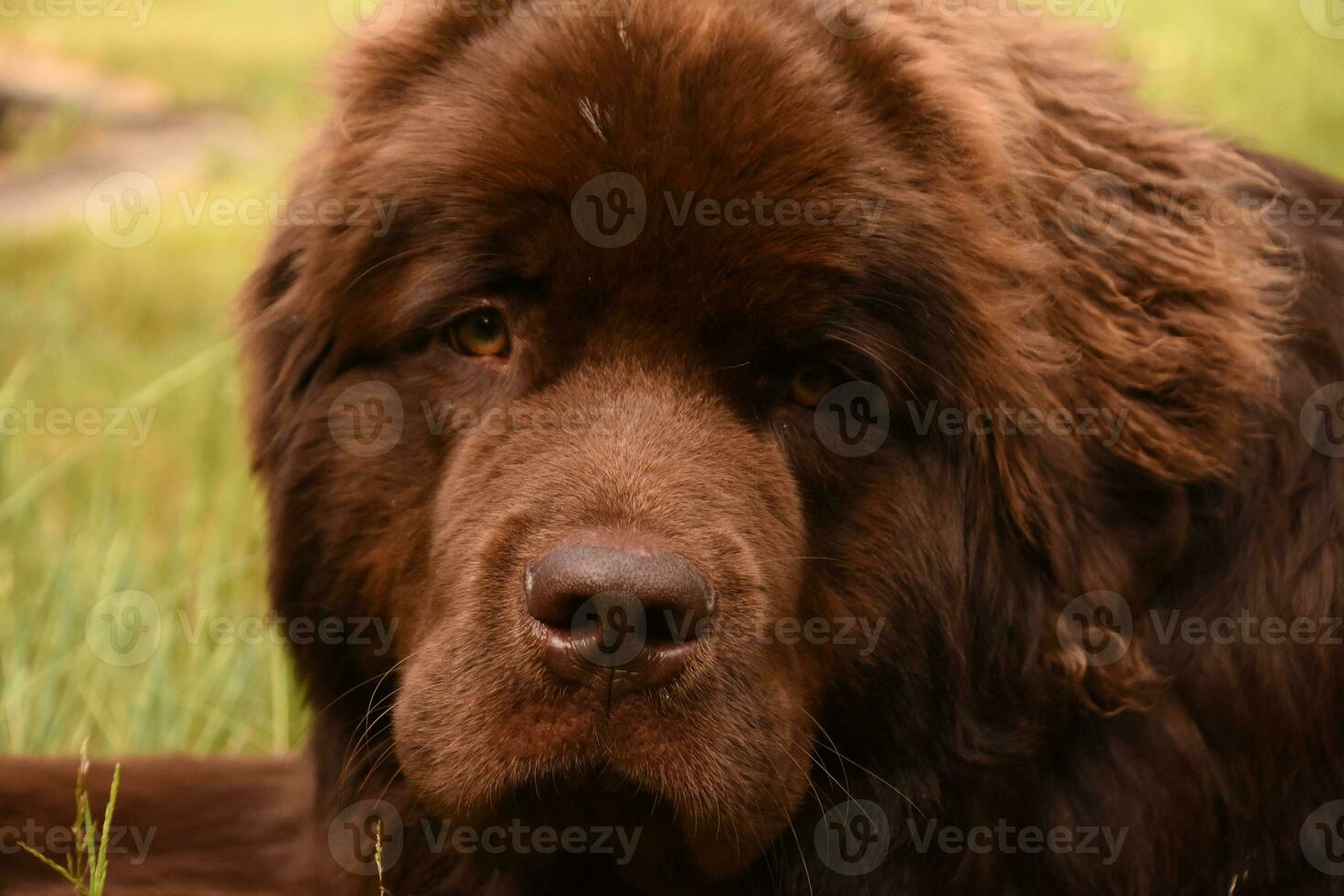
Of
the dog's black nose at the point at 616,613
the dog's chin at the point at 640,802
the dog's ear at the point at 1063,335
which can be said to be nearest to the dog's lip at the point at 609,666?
the dog's black nose at the point at 616,613

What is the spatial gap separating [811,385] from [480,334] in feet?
2.27

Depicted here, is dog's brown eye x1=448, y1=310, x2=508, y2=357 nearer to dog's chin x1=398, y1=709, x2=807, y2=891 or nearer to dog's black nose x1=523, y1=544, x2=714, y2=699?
dog's black nose x1=523, y1=544, x2=714, y2=699

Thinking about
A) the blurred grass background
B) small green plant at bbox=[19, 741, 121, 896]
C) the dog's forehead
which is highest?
the dog's forehead

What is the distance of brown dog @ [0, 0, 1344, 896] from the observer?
116 inches

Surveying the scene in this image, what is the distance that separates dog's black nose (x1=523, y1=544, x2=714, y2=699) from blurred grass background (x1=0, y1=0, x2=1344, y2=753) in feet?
4.64

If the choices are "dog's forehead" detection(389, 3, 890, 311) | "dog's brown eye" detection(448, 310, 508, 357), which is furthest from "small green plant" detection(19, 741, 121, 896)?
"dog's forehead" detection(389, 3, 890, 311)

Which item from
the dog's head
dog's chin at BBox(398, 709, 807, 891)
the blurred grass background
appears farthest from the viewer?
the blurred grass background

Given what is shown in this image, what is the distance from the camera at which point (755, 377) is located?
122 inches

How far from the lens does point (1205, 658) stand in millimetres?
3094

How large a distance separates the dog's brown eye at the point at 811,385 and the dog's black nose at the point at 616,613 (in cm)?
57

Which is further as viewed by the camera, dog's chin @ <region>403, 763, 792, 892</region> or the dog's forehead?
the dog's forehead

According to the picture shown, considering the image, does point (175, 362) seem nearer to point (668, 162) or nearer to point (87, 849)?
point (87, 849)

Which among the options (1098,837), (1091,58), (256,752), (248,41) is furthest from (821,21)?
(248,41)

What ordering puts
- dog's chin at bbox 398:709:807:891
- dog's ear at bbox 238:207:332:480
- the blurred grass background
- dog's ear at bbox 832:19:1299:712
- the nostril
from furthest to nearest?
the blurred grass background < dog's ear at bbox 238:207:332:480 < dog's ear at bbox 832:19:1299:712 < dog's chin at bbox 398:709:807:891 < the nostril
